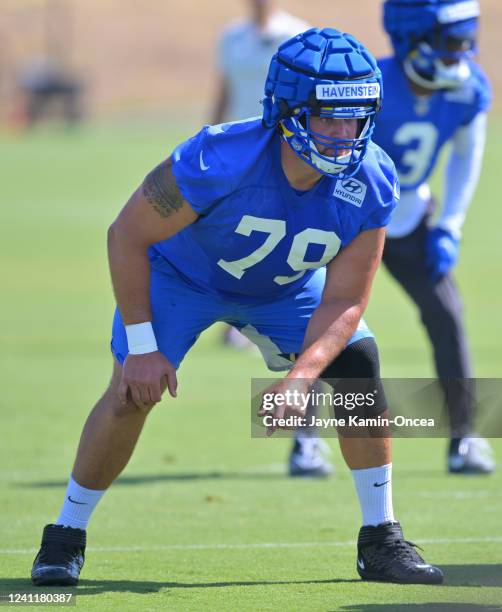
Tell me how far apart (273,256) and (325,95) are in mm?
701

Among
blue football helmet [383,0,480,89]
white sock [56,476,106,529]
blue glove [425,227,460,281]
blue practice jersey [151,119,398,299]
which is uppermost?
blue football helmet [383,0,480,89]

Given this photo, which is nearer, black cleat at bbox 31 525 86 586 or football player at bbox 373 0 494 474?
black cleat at bbox 31 525 86 586

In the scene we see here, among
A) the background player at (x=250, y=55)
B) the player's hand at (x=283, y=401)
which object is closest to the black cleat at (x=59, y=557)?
the player's hand at (x=283, y=401)

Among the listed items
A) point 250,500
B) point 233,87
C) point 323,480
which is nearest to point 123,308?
point 250,500

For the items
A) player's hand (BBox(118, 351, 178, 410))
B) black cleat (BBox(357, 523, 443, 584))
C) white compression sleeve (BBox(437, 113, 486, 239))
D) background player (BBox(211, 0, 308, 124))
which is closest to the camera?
player's hand (BBox(118, 351, 178, 410))

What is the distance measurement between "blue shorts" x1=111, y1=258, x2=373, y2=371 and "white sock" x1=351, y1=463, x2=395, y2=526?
1.75 ft

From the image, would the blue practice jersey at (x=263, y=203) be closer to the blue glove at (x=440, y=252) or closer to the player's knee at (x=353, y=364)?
the player's knee at (x=353, y=364)

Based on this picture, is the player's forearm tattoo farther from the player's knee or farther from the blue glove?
the blue glove

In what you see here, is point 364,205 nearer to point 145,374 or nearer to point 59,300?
point 145,374

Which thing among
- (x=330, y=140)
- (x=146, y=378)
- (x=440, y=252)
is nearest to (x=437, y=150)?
(x=440, y=252)

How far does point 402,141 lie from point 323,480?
75.5 inches

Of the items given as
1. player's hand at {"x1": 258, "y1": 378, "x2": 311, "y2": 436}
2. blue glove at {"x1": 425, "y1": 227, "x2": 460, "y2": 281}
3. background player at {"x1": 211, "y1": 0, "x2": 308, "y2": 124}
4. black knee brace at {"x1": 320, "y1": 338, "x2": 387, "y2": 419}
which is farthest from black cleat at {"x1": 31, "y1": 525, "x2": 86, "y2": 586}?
background player at {"x1": 211, "y1": 0, "x2": 308, "y2": 124}

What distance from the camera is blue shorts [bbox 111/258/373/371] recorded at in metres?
5.51

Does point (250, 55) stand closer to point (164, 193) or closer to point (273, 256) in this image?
point (273, 256)
